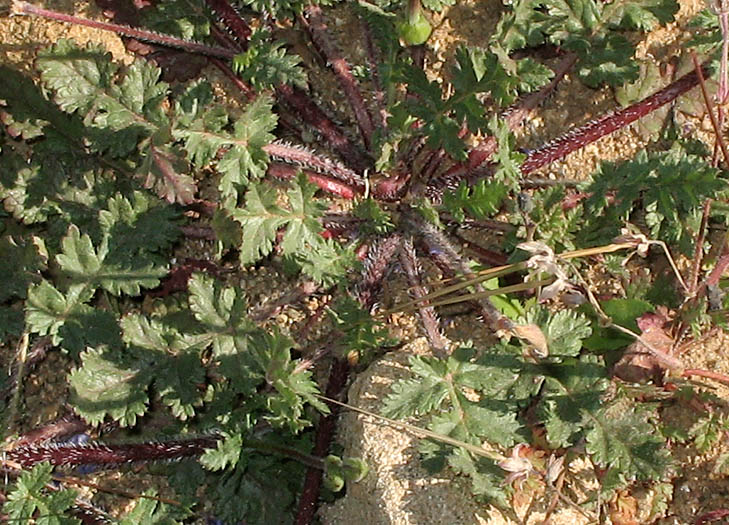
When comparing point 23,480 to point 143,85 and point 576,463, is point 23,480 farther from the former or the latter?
point 576,463

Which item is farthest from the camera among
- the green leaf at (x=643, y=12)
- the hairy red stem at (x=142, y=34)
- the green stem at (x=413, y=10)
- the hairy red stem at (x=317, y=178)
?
the hairy red stem at (x=317, y=178)

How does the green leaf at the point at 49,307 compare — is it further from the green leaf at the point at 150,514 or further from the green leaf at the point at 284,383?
the green leaf at the point at 284,383

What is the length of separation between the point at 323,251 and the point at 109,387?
932mm

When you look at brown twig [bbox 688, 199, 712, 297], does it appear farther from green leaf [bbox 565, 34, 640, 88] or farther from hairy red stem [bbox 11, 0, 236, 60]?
hairy red stem [bbox 11, 0, 236, 60]

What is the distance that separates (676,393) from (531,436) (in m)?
0.60

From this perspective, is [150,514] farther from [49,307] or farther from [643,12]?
[643,12]

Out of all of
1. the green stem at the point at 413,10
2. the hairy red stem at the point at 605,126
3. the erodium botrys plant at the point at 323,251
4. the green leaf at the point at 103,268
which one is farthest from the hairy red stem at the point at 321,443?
the green stem at the point at 413,10

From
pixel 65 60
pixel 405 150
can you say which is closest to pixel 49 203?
pixel 65 60

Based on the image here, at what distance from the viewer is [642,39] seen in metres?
4.56

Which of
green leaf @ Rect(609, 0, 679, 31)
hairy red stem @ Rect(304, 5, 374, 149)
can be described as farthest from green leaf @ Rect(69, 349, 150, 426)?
green leaf @ Rect(609, 0, 679, 31)

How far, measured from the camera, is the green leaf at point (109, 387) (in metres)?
3.76

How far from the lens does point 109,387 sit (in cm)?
382

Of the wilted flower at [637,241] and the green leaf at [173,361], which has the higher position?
the wilted flower at [637,241]

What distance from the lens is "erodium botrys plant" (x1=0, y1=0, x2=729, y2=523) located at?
367 centimetres
